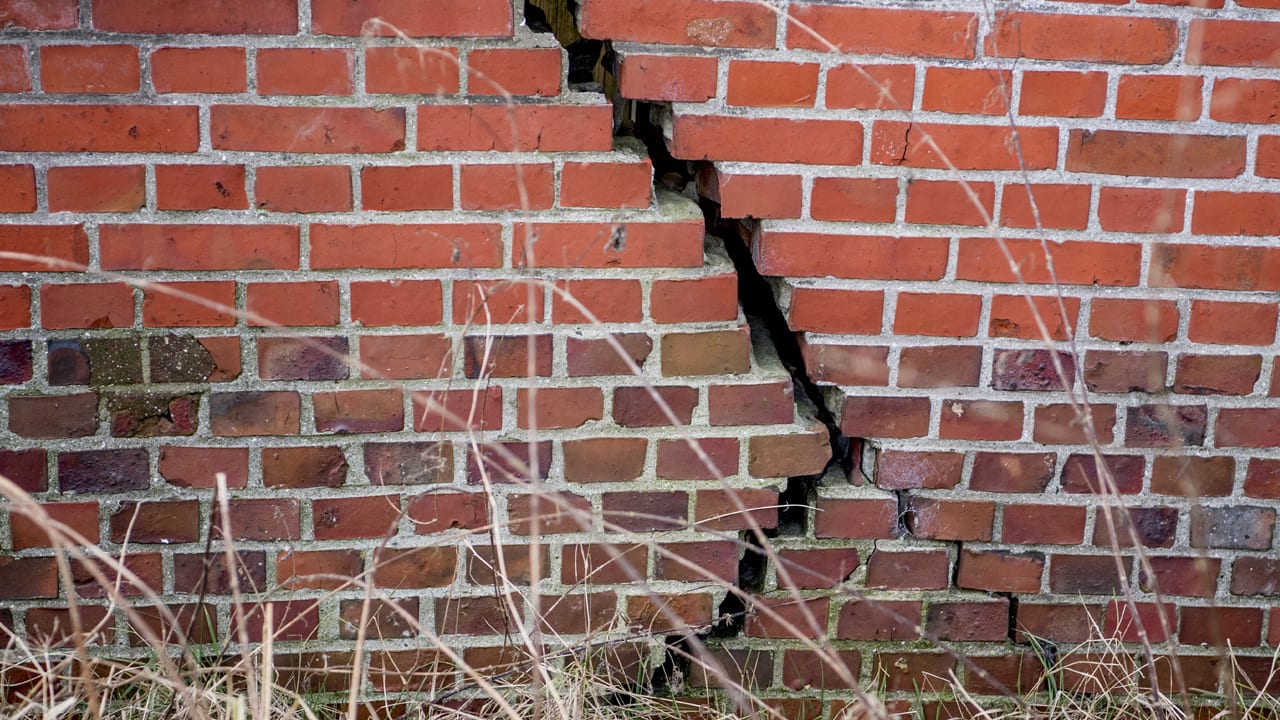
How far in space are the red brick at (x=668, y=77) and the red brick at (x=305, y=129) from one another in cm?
42

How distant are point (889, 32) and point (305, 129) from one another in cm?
107

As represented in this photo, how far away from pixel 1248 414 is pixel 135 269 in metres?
2.14

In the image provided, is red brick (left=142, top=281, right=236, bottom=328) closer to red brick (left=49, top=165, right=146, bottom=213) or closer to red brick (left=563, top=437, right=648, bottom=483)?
red brick (left=49, top=165, right=146, bottom=213)

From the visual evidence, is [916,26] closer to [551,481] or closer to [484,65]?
[484,65]

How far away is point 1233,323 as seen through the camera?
1.98 metres

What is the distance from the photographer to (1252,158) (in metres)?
1.92

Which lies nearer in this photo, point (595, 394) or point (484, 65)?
point (484, 65)

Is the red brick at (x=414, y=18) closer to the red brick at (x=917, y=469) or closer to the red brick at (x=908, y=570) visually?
the red brick at (x=917, y=469)

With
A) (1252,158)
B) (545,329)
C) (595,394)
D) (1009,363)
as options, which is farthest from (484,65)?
(1252,158)

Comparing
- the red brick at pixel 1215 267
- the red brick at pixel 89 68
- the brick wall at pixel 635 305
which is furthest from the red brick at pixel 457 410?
the red brick at pixel 1215 267

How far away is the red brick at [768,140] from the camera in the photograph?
6.22ft

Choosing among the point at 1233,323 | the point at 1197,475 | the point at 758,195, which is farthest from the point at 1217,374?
the point at 758,195

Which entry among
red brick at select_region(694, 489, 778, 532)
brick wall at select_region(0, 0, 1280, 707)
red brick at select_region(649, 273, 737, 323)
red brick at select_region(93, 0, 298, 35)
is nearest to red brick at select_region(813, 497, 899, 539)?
brick wall at select_region(0, 0, 1280, 707)

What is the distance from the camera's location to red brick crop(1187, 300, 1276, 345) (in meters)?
1.97
